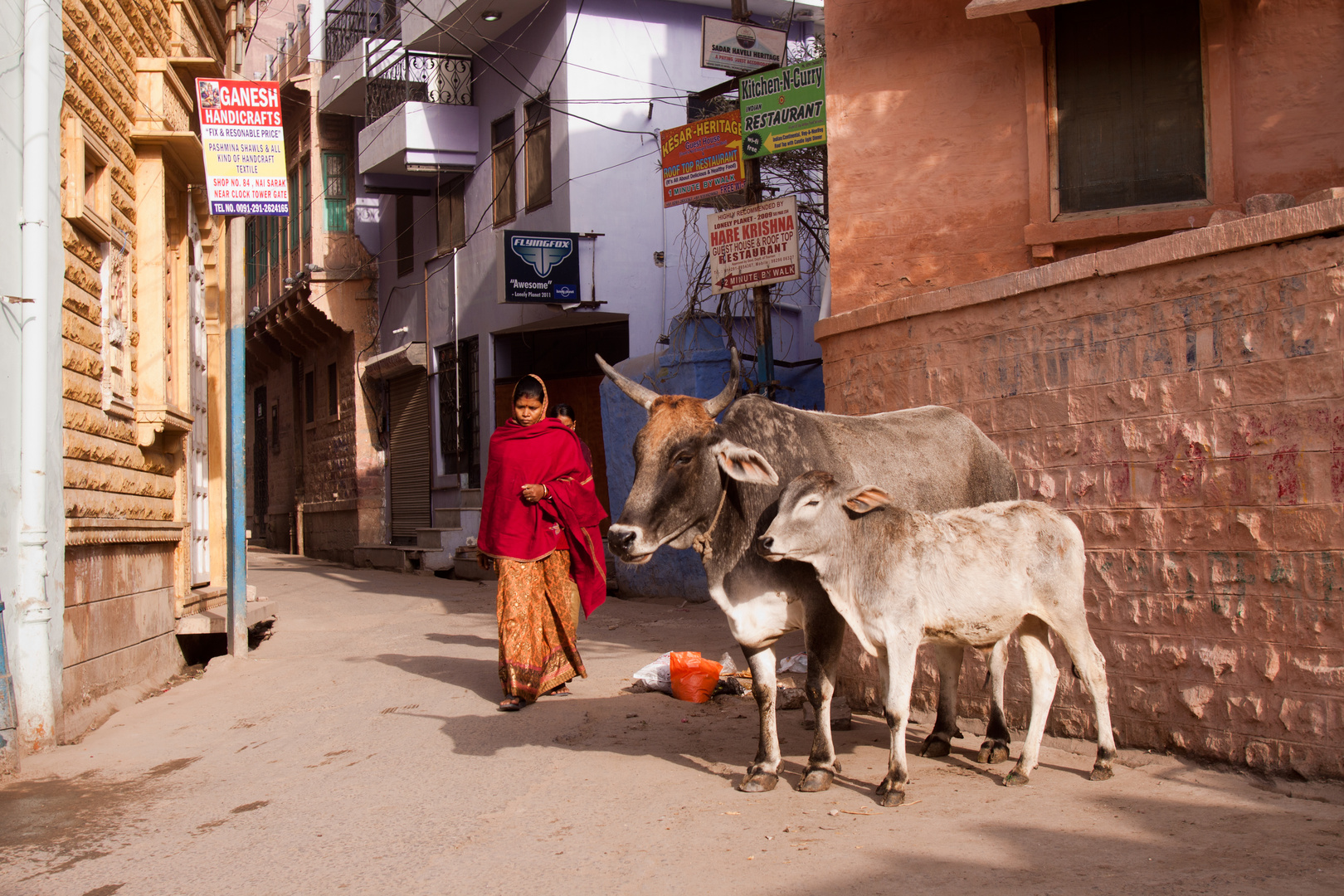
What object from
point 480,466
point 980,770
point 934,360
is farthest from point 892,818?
point 480,466

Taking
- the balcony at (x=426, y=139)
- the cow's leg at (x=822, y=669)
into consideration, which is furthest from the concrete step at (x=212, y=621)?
the balcony at (x=426, y=139)

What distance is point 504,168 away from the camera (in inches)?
696

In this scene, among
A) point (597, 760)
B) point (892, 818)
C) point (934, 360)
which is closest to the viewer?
point (892, 818)

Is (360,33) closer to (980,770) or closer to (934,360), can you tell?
(934,360)

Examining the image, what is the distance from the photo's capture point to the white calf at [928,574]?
4.34m

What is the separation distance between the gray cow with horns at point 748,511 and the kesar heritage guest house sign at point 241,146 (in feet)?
15.3

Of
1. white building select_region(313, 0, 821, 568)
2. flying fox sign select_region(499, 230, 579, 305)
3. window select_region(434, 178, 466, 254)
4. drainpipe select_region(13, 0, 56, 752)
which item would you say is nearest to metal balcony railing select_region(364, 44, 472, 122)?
white building select_region(313, 0, 821, 568)

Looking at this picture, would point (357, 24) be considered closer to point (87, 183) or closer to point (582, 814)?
point (87, 183)

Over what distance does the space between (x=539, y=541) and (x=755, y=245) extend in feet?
16.6

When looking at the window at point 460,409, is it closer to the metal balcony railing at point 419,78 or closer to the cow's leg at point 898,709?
the metal balcony railing at point 419,78

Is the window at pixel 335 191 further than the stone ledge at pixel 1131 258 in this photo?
Yes

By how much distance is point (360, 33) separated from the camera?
69.4 feet

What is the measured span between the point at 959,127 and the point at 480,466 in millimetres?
11759

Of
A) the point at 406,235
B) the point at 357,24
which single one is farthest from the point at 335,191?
the point at 357,24
